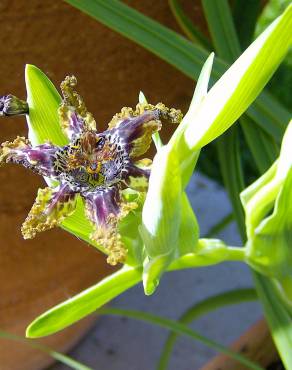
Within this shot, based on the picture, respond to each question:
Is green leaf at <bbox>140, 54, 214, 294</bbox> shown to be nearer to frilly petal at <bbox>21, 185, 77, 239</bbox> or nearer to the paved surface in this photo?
frilly petal at <bbox>21, 185, 77, 239</bbox>

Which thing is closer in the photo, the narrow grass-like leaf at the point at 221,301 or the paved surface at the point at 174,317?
the narrow grass-like leaf at the point at 221,301

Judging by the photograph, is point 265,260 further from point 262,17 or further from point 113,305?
point 113,305

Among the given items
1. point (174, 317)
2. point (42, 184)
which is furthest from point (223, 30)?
point (174, 317)

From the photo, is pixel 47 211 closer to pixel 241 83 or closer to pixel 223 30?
pixel 241 83

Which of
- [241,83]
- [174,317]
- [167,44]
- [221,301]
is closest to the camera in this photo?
[241,83]

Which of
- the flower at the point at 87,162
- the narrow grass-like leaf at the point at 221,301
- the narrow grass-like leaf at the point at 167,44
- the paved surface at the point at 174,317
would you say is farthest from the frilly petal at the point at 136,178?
the paved surface at the point at 174,317

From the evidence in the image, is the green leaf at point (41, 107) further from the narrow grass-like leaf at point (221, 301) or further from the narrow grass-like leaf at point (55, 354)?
the narrow grass-like leaf at point (221, 301)

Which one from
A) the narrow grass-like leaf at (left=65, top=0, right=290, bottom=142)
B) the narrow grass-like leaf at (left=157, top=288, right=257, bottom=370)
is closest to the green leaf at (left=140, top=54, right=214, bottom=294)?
the narrow grass-like leaf at (left=65, top=0, right=290, bottom=142)
